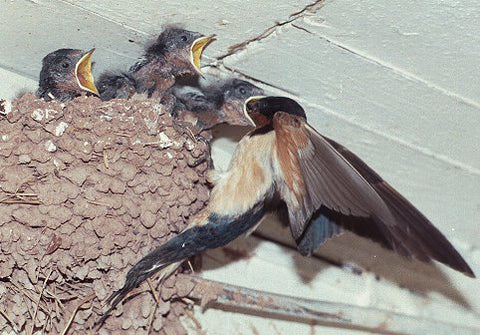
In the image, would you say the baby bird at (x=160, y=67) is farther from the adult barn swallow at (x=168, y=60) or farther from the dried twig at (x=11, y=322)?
the dried twig at (x=11, y=322)

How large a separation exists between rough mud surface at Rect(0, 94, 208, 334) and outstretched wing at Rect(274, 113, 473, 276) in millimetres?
414

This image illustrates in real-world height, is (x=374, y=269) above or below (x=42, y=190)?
below

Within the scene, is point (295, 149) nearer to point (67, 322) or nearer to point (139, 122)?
point (139, 122)

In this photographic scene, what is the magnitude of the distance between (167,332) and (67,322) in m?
0.39

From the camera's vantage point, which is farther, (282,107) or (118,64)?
(118,64)

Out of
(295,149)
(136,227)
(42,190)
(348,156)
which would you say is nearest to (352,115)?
(348,156)

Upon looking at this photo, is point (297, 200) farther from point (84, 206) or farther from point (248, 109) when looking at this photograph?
point (84, 206)

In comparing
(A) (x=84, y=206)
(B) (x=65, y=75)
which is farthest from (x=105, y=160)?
(B) (x=65, y=75)

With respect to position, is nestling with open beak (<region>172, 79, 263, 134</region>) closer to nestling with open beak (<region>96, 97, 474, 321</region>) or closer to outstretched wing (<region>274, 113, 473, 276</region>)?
nestling with open beak (<region>96, 97, 474, 321</region>)

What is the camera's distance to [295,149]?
3471 millimetres

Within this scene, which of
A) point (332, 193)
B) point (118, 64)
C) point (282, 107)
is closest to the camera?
point (332, 193)

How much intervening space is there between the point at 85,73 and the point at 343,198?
3.39 ft

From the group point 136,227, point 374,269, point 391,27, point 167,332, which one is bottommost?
point 374,269

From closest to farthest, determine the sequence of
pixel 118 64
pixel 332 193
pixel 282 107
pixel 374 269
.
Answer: pixel 332 193
pixel 282 107
pixel 118 64
pixel 374 269
